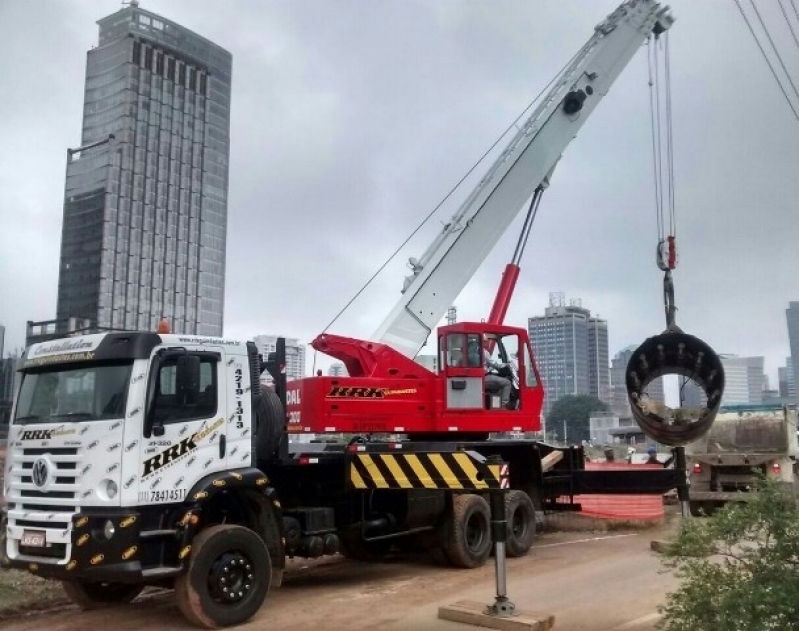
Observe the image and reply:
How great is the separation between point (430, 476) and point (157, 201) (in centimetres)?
2402

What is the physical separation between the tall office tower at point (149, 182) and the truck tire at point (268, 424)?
16.5 metres

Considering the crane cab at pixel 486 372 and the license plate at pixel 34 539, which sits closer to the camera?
the license plate at pixel 34 539

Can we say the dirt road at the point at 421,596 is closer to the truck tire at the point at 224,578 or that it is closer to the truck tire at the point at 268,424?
the truck tire at the point at 224,578

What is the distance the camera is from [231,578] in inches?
274

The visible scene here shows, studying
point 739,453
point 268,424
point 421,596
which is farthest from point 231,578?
point 739,453

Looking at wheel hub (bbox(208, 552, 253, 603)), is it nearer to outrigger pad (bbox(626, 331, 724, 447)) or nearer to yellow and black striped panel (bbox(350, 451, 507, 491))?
yellow and black striped panel (bbox(350, 451, 507, 491))

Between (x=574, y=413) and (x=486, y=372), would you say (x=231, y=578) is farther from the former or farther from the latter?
(x=574, y=413)

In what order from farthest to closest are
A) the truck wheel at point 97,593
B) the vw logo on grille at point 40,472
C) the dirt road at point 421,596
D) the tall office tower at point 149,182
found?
the tall office tower at point 149,182 → the truck wheel at point 97,593 → the dirt road at point 421,596 → the vw logo on grille at point 40,472

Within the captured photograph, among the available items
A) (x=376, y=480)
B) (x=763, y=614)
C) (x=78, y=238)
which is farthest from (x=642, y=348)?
(x=78, y=238)

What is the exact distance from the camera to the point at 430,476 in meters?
8.05

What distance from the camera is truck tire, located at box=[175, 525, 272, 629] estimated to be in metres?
6.64

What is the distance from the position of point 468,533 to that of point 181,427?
494 cm

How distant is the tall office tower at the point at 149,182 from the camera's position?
83.7ft

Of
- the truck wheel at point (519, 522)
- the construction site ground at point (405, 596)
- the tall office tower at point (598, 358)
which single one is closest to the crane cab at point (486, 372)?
the truck wheel at point (519, 522)
